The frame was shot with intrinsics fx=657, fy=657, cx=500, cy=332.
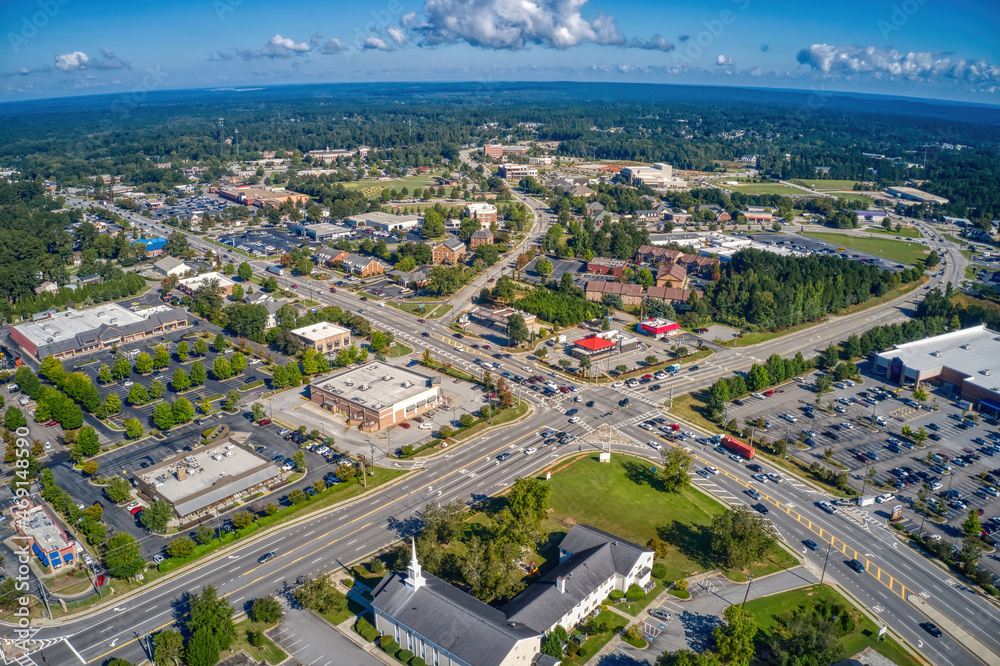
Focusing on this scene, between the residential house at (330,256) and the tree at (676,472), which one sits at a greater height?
the residential house at (330,256)

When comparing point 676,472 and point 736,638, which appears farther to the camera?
point 676,472

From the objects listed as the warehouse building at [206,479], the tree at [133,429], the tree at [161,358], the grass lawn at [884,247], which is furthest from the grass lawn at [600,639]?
the grass lawn at [884,247]

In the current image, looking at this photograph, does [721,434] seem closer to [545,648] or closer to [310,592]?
[545,648]

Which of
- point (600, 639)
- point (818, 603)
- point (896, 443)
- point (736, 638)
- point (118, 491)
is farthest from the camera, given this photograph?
point (896, 443)

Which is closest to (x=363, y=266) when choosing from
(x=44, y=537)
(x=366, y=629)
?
(x=44, y=537)

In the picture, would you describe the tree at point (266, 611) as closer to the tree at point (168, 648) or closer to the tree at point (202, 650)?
the tree at point (202, 650)

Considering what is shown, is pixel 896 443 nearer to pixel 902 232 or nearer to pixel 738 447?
pixel 738 447

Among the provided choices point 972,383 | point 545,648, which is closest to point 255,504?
point 545,648
